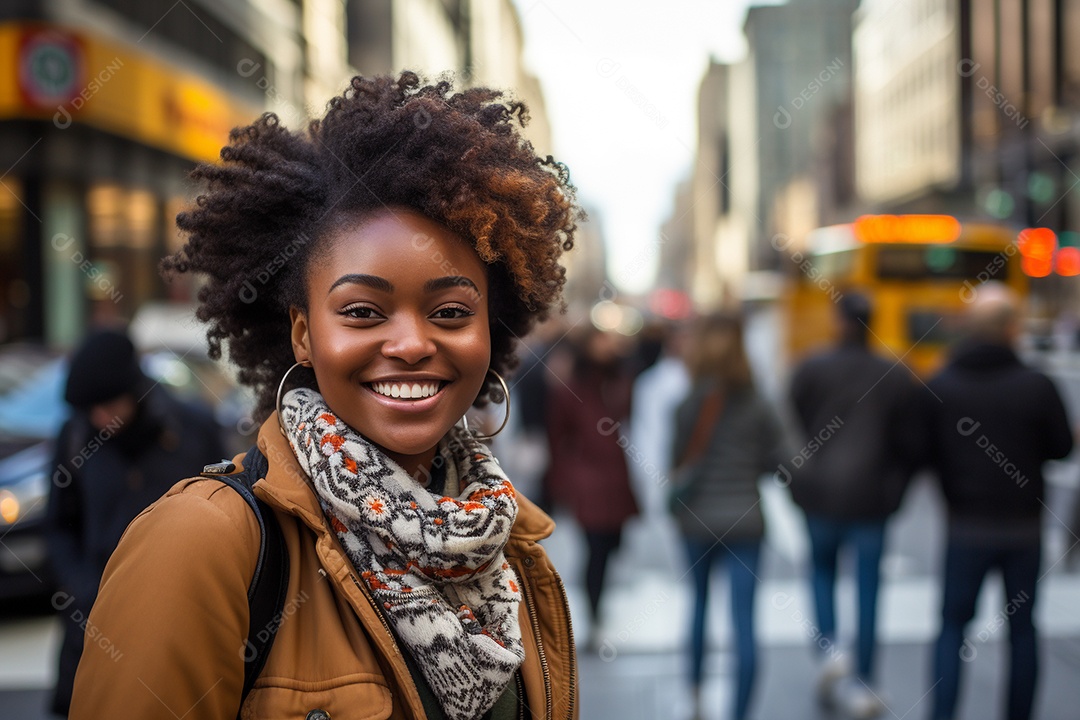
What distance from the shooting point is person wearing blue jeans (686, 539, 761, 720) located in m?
4.76

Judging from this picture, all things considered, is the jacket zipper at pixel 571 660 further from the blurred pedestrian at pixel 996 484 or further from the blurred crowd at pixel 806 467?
the blurred pedestrian at pixel 996 484

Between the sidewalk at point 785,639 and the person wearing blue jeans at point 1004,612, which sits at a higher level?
the person wearing blue jeans at point 1004,612

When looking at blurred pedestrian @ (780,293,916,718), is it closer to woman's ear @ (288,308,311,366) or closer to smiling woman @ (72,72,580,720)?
smiling woman @ (72,72,580,720)

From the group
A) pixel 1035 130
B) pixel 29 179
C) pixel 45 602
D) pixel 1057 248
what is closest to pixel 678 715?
pixel 45 602

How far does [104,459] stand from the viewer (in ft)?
12.0

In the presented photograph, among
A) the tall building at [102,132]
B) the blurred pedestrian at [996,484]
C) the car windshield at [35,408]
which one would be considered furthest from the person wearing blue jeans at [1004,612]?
the tall building at [102,132]

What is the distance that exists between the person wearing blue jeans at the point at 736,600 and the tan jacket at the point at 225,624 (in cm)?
346

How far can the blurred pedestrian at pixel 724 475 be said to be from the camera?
192 inches

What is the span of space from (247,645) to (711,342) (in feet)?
13.0

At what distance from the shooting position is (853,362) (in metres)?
5.47

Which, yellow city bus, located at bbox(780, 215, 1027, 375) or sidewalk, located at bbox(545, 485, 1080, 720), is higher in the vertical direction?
yellow city bus, located at bbox(780, 215, 1027, 375)

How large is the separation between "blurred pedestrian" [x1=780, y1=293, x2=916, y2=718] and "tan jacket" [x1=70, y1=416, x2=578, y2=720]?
3.84m

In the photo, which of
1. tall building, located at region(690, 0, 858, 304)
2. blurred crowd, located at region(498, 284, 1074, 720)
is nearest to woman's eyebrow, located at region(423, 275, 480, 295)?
blurred crowd, located at region(498, 284, 1074, 720)

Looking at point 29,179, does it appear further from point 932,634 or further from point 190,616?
point 190,616
